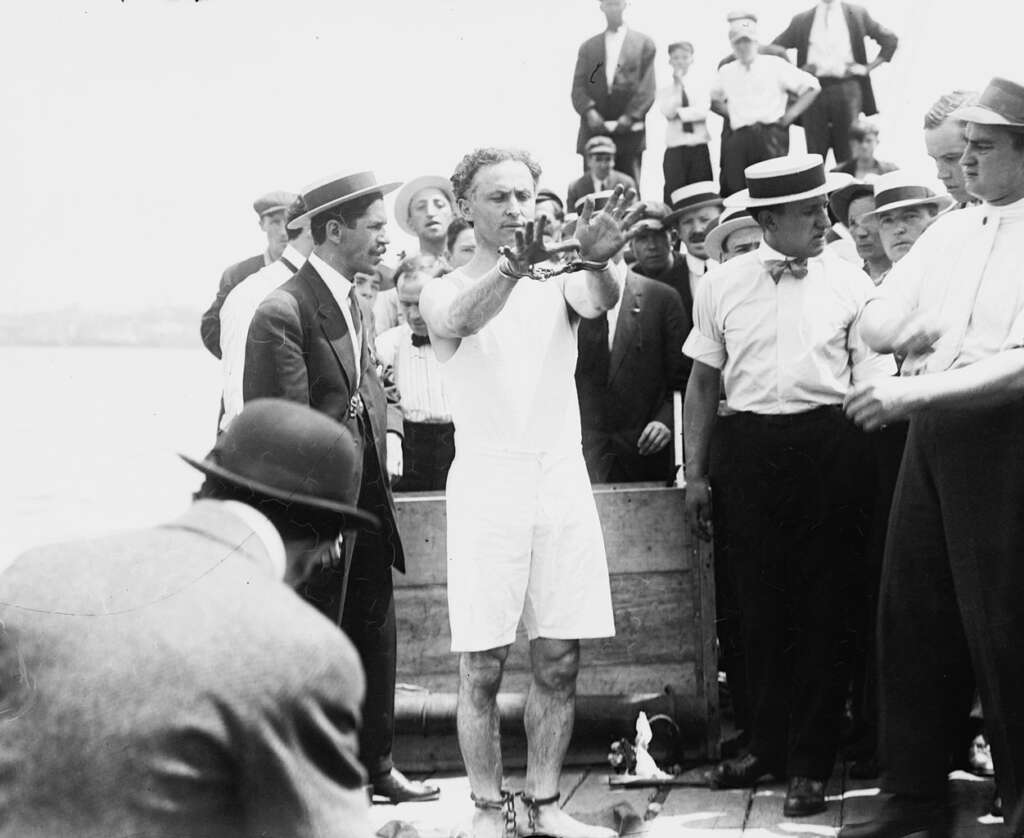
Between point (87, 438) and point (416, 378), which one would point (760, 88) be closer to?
point (416, 378)

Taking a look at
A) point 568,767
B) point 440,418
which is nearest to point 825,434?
point 568,767

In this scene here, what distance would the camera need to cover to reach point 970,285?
4.22 meters

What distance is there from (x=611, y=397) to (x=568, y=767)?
1.63 m

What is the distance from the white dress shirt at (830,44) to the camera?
903 cm

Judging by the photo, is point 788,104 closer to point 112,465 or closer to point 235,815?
point 112,465

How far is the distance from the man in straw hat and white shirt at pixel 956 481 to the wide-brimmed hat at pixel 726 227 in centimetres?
189

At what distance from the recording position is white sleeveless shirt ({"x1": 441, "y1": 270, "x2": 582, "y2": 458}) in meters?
4.80

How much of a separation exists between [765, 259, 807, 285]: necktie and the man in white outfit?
2.80 feet

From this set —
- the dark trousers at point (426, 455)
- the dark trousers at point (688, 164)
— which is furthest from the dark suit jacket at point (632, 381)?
the dark trousers at point (688, 164)

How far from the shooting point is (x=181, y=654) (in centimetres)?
213

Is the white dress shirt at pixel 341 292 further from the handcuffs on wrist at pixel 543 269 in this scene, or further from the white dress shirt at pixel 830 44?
the white dress shirt at pixel 830 44

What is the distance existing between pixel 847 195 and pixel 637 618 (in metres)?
2.38

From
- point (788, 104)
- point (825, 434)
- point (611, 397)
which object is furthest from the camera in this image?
point (788, 104)

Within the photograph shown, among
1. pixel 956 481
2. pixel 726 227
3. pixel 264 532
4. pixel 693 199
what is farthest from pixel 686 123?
pixel 264 532
